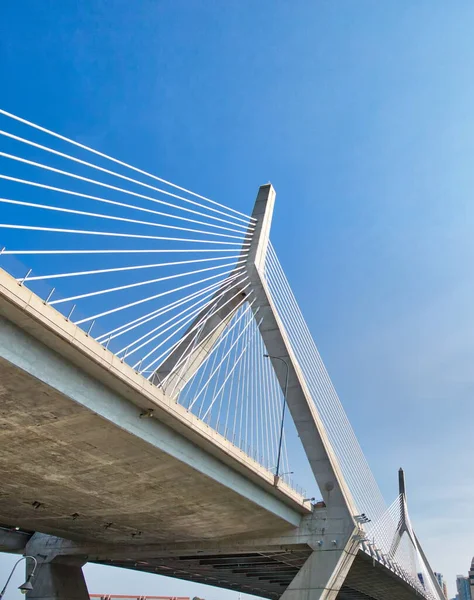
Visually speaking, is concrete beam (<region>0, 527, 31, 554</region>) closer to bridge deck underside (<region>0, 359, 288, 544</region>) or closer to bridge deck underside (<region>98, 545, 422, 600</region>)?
bridge deck underside (<region>0, 359, 288, 544</region>)

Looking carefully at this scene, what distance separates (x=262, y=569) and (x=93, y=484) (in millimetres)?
25192

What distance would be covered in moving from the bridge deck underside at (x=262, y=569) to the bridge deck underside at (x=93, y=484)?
4900 mm

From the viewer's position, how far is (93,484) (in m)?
23.2

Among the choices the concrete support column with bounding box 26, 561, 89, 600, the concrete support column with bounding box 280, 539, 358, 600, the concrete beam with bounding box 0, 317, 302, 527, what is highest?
the concrete beam with bounding box 0, 317, 302, 527

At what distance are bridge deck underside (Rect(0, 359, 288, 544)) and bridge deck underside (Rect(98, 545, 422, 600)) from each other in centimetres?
490

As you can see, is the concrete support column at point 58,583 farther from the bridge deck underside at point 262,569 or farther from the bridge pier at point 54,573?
the bridge deck underside at point 262,569

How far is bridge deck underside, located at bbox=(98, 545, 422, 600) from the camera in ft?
114

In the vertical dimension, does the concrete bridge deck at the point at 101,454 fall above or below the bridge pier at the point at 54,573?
above

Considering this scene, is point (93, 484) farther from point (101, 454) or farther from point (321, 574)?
point (321, 574)

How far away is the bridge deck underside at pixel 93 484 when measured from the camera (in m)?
16.6

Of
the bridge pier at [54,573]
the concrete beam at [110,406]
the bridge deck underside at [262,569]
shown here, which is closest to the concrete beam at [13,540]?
the bridge pier at [54,573]

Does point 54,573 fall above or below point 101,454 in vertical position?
below

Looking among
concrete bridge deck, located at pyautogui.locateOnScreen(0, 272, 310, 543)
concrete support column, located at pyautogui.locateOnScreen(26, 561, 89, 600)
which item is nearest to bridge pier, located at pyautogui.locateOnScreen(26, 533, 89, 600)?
concrete support column, located at pyautogui.locateOnScreen(26, 561, 89, 600)

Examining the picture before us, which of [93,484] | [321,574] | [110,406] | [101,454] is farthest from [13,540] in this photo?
[110,406]
